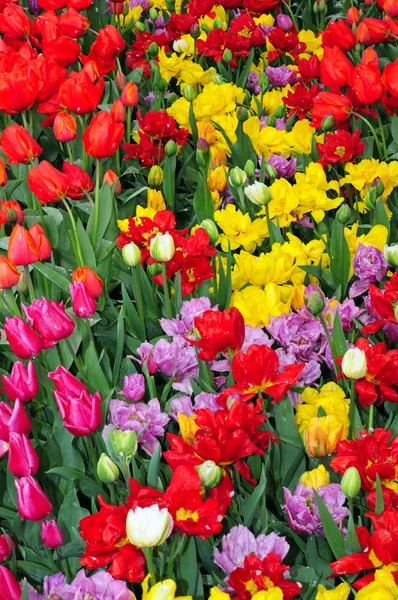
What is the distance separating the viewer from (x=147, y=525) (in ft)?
2.81

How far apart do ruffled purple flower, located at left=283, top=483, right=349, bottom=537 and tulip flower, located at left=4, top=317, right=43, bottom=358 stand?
1.32 ft

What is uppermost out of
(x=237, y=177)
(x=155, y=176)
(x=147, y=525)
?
(x=147, y=525)


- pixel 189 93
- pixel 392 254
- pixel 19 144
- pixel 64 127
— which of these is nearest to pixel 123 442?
pixel 392 254

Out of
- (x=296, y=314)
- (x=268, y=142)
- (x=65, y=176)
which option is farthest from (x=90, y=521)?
(x=268, y=142)

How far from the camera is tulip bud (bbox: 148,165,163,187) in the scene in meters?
1.93

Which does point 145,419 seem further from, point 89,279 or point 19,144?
point 19,144

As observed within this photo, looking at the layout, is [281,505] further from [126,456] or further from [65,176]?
[65,176]

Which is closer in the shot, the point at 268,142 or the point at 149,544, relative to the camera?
the point at 149,544

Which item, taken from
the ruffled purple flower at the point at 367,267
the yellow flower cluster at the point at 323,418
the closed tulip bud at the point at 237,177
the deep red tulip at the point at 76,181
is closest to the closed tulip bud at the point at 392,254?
the ruffled purple flower at the point at 367,267

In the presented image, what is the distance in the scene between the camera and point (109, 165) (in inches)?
83.9

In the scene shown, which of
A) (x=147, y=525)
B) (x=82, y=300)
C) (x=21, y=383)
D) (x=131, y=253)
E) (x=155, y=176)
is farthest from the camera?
(x=155, y=176)

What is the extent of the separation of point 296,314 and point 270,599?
0.60 meters

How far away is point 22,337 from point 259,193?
57 cm

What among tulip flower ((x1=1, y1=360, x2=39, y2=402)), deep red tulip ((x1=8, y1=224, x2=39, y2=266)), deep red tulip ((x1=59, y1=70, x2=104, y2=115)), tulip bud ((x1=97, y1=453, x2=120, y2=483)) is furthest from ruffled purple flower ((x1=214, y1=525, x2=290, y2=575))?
deep red tulip ((x1=59, y1=70, x2=104, y2=115))
